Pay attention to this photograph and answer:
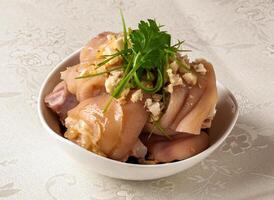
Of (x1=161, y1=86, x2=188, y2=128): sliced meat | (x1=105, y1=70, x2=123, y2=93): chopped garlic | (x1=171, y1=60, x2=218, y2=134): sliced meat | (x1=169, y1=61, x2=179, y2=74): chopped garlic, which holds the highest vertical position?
(x1=105, y1=70, x2=123, y2=93): chopped garlic

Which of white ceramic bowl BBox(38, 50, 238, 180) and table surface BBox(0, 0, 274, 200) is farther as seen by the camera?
table surface BBox(0, 0, 274, 200)

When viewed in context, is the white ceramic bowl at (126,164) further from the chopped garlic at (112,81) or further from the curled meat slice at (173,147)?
the chopped garlic at (112,81)

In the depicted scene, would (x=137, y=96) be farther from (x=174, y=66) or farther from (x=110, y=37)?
(x=110, y=37)

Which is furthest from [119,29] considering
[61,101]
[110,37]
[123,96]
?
[123,96]

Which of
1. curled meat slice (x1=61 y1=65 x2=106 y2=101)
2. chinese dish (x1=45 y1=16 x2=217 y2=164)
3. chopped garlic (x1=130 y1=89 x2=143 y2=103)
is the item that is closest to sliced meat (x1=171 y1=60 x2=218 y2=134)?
chinese dish (x1=45 y1=16 x2=217 y2=164)

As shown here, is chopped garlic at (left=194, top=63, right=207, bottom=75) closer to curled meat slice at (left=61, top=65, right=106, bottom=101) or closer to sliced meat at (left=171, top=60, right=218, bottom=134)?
sliced meat at (left=171, top=60, right=218, bottom=134)

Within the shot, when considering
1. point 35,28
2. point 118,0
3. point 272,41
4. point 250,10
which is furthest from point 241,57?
point 35,28

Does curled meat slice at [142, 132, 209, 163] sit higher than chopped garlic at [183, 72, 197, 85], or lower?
lower
